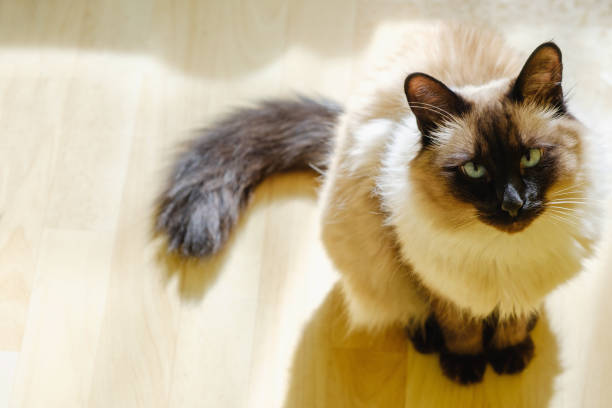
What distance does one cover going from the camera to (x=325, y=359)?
1.55m

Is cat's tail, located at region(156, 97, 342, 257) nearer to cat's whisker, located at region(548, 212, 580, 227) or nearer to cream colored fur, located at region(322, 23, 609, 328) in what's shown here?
cream colored fur, located at region(322, 23, 609, 328)

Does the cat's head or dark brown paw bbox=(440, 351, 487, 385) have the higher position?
the cat's head

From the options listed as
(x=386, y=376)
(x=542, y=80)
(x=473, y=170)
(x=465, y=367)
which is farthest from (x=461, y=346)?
(x=542, y=80)

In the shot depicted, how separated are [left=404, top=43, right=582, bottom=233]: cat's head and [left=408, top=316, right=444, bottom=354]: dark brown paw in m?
0.45

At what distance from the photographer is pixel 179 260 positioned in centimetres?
164

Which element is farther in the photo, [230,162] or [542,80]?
[230,162]

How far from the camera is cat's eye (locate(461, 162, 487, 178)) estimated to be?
1083 mm

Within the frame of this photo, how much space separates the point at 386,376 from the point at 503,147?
2.20 ft

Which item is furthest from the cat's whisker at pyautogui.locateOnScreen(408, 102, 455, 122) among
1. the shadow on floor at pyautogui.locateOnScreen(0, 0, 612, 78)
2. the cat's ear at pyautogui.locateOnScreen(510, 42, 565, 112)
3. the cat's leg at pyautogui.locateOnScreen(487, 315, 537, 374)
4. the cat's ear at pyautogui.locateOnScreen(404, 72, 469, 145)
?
the shadow on floor at pyautogui.locateOnScreen(0, 0, 612, 78)

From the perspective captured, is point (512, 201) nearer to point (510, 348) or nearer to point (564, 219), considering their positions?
point (564, 219)

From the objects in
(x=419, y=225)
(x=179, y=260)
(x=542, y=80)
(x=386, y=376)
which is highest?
(x=542, y=80)

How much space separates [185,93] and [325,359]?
2.56ft

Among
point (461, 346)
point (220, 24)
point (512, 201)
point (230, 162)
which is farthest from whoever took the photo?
point (220, 24)

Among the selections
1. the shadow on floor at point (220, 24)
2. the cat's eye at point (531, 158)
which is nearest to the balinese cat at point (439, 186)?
the cat's eye at point (531, 158)
